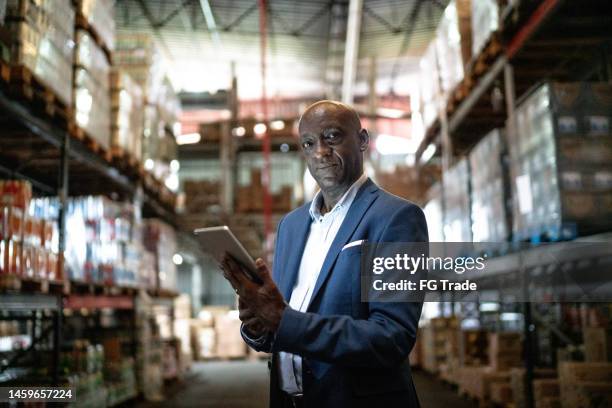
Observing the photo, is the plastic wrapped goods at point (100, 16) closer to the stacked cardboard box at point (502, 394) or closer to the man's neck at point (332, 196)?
the man's neck at point (332, 196)

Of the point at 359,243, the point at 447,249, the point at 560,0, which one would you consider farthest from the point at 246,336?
the point at 560,0

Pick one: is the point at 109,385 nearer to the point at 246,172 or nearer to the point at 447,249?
the point at 447,249

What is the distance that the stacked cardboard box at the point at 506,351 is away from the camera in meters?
6.53

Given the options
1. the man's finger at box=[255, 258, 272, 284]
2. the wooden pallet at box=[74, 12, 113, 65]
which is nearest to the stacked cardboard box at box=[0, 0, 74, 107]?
the wooden pallet at box=[74, 12, 113, 65]

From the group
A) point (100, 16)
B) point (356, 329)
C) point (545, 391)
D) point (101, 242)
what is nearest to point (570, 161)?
point (545, 391)

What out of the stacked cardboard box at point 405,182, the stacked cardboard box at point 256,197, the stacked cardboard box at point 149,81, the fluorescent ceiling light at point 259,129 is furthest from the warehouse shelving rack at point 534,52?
the fluorescent ceiling light at point 259,129

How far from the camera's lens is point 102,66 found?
6.74 m

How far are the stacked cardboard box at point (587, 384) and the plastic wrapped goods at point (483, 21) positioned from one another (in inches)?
117

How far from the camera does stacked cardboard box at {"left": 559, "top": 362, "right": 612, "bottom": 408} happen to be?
438 centimetres

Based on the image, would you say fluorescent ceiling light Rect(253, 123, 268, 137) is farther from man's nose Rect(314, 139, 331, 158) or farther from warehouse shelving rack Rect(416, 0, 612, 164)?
man's nose Rect(314, 139, 331, 158)

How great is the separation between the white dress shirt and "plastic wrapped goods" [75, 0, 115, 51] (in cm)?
513

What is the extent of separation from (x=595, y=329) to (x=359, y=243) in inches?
152

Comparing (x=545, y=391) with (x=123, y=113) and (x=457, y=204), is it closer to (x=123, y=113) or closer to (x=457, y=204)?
(x=457, y=204)

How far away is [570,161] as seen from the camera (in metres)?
4.23
